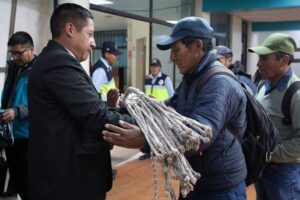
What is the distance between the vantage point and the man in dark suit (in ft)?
4.95

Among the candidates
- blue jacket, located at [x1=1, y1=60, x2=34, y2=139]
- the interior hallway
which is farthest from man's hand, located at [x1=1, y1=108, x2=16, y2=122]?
the interior hallway

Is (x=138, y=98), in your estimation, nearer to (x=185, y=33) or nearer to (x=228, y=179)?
(x=185, y=33)

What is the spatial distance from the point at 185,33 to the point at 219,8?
23.4ft

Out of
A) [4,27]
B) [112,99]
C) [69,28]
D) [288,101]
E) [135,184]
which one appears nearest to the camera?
[69,28]

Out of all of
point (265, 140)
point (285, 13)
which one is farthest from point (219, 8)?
point (265, 140)

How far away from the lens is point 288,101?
7.55 ft

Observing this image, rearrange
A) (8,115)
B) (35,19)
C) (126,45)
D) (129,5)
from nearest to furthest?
(8,115) → (35,19) → (129,5) → (126,45)

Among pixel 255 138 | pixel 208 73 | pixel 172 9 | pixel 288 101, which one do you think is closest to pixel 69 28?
pixel 208 73

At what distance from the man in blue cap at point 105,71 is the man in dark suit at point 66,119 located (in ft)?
9.65

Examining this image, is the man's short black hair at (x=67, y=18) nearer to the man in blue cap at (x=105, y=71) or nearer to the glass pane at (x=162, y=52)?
the man in blue cap at (x=105, y=71)

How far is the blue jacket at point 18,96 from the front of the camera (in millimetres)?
3078

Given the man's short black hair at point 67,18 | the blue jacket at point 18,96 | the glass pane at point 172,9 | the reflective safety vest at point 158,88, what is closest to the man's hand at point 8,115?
the blue jacket at point 18,96

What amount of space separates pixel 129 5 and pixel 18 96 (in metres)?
3.66

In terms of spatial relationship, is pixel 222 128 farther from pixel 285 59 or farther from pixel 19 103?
pixel 19 103
